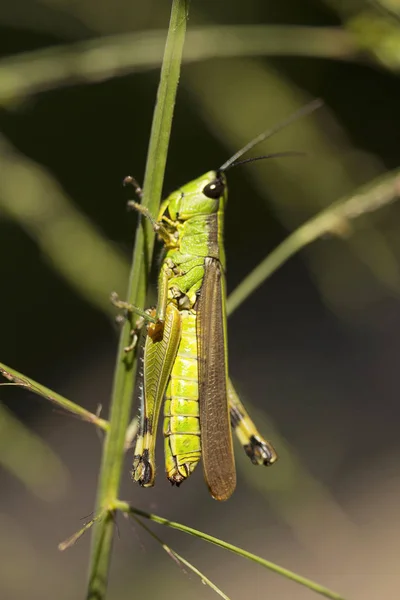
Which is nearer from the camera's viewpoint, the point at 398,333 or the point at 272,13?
the point at 272,13

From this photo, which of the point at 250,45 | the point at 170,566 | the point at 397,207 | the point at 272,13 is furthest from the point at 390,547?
the point at 250,45

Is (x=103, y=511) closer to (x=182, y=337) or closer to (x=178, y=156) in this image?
(x=182, y=337)

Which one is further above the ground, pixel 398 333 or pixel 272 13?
pixel 272 13

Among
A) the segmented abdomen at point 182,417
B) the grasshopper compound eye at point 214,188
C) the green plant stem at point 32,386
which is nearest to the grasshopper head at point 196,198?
the grasshopper compound eye at point 214,188

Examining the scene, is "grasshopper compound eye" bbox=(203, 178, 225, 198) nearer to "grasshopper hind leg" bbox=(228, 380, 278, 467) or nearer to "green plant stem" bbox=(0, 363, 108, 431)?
"grasshopper hind leg" bbox=(228, 380, 278, 467)

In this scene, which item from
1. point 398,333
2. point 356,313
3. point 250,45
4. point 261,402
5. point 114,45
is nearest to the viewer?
point 114,45

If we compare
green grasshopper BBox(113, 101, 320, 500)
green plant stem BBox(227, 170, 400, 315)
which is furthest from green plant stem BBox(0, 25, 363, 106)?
green plant stem BBox(227, 170, 400, 315)
